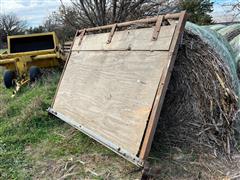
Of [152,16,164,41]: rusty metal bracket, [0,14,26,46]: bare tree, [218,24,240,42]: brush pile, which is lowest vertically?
[0,14,26,46]: bare tree

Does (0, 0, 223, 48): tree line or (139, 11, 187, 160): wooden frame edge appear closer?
(139, 11, 187, 160): wooden frame edge

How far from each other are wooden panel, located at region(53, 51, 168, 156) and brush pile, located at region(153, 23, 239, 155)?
51 centimetres

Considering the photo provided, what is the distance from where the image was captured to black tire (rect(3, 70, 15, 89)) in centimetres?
862

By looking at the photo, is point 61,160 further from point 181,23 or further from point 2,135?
point 181,23

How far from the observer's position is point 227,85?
3.59 meters

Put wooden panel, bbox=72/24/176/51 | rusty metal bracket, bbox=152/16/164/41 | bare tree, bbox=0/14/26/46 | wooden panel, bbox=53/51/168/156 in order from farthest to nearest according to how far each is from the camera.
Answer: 1. bare tree, bbox=0/14/26/46
2. rusty metal bracket, bbox=152/16/164/41
3. wooden panel, bbox=72/24/176/51
4. wooden panel, bbox=53/51/168/156

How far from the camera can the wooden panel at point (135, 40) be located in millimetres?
3416

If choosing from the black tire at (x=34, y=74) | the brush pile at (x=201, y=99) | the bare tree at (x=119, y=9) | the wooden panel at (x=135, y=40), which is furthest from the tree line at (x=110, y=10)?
the brush pile at (x=201, y=99)

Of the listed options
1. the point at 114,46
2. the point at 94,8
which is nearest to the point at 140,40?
the point at 114,46

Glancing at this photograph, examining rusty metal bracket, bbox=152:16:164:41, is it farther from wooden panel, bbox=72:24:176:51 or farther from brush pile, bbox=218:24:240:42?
brush pile, bbox=218:24:240:42

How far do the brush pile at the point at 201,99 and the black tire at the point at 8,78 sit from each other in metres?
5.94

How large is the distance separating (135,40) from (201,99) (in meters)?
1.04

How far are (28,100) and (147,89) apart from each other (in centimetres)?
369


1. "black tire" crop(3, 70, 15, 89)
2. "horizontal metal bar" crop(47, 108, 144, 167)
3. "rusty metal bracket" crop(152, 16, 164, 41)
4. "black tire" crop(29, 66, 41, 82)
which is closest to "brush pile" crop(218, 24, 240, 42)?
"rusty metal bracket" crop(152, 16, 164, 41)
